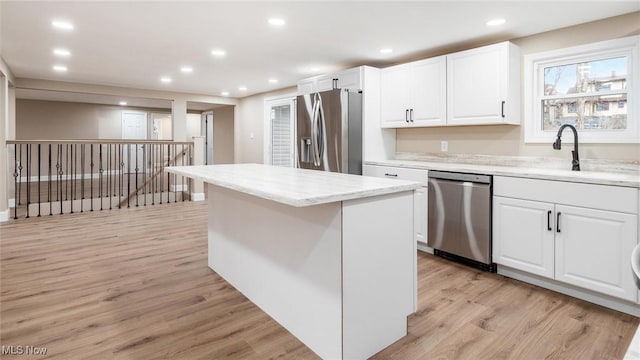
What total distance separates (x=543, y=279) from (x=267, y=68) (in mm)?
4151

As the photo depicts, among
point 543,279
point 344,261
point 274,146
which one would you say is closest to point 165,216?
point 274,146

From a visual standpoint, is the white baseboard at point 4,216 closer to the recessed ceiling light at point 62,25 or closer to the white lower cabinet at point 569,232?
the recessed ceiling light at point 62,25

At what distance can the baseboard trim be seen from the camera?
2.40 meters

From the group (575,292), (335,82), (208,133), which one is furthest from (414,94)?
(208,133)

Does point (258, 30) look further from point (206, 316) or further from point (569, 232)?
point (569, 232)

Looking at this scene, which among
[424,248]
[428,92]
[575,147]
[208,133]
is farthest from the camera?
[208,133]

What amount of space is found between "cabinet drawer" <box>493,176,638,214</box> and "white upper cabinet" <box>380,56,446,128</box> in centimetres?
114

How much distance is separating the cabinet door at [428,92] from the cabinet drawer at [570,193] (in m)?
1.13

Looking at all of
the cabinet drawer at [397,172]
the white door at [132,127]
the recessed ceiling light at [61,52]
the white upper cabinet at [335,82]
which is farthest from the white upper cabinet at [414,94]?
the white door at [132,127]

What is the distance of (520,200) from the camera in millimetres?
2852

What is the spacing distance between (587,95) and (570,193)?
3.68ft

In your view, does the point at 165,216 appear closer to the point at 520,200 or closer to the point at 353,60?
the point at 353,60

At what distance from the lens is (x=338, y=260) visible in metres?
1.73

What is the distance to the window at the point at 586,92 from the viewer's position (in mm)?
2885
